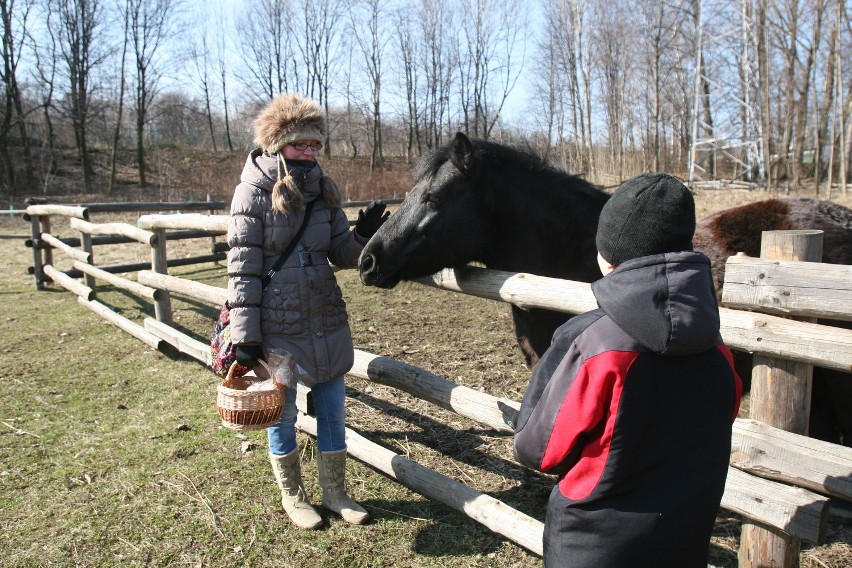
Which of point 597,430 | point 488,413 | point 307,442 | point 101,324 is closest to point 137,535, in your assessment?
point 307,442

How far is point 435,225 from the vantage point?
128 inches

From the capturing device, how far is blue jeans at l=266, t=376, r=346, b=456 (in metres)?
3.42

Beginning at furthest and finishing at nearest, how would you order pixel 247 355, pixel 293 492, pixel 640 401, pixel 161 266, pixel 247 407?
pixel 161 266 < pixel 293 492 < pixel 247 355 < pixel 247 407 < pixel 640 401

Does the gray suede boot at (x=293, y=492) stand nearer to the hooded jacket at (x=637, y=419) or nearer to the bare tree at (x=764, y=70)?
the hooded jacket at (x=637, y=419)

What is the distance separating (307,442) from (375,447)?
2.51 feet

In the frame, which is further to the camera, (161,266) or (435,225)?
(161,266)

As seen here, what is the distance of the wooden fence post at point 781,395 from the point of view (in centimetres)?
245

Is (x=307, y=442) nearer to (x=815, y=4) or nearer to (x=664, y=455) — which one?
(x=664, y=455)

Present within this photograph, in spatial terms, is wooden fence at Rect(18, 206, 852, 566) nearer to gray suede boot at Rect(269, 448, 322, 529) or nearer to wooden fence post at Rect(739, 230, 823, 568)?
wooden fence post at Rect(739, 230, 823, 568)

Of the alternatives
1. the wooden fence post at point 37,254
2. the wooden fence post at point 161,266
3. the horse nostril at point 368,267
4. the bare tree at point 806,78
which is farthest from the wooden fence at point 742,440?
the bare tree at point 806,78

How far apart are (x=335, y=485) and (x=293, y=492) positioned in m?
0.26

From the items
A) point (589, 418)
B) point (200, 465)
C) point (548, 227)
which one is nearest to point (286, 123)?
point (548, 227)

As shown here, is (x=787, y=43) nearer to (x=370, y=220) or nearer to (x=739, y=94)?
(x=739, y=94)

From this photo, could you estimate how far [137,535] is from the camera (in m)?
3.36
